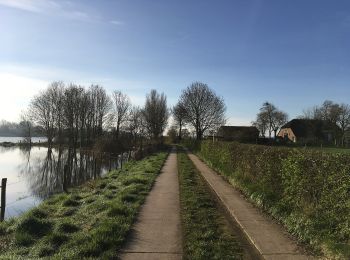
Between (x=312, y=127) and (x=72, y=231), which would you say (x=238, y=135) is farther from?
(x=72, y=231)

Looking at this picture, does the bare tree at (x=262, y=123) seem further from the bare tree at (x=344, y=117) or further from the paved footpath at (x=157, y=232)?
the paved footpath at (x=157, y=232)

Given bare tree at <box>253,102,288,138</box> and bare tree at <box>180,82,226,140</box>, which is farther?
bare tree at <box>253,102,288,138</box>

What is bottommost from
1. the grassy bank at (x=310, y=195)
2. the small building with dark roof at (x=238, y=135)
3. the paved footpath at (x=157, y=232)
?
the paved footpath at (x=157, y=232)

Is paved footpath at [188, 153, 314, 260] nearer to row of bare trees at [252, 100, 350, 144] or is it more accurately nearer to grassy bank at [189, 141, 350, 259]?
grassy bank at [189, 141, 350, 259]

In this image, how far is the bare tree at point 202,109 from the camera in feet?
245

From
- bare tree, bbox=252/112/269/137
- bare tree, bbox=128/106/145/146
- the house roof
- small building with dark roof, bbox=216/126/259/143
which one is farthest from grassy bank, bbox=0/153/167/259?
bare tree, bbox=252/112/269/137

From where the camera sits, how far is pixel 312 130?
87.0 m

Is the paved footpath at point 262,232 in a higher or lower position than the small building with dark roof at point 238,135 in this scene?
lower

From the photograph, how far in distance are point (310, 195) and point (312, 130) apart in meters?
82.8

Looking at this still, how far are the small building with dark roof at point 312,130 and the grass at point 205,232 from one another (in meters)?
72.9

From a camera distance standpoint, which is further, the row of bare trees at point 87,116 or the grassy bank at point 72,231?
the row of bare trees at point 87,116

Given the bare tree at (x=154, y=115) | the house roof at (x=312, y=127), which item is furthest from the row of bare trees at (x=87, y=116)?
the house roof at (x=312, y=127)

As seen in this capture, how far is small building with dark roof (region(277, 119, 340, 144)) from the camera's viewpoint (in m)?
83.6

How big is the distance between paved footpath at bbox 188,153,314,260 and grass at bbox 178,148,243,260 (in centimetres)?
38
